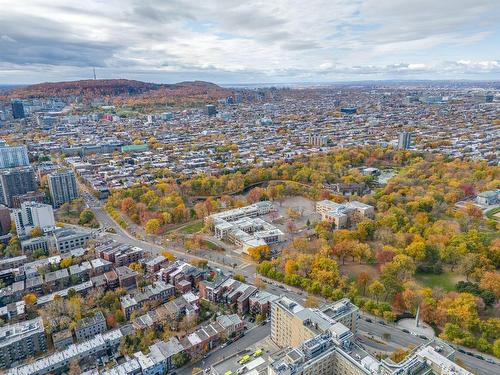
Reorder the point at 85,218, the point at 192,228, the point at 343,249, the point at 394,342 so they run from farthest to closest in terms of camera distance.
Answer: the point at 85,218 < the point at 192,228 < the point at 343,249 < the point at 394,342

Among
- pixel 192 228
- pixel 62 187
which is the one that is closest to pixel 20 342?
pixel 192 228

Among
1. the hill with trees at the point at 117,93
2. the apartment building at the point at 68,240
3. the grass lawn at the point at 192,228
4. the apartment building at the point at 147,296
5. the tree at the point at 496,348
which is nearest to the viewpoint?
the tree at the point at 496,348

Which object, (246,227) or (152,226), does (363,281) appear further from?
(152,226)

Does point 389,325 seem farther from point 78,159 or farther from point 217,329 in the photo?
point 78,159

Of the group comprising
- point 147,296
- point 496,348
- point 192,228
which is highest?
point 147,296

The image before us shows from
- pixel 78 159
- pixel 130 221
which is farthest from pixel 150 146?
pixel 130 221

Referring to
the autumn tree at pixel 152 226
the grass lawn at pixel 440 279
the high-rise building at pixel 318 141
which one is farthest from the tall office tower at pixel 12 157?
the grass lawn at pixel 440 279

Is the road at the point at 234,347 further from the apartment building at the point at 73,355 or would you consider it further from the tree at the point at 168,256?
the tree at the point at 168,256
